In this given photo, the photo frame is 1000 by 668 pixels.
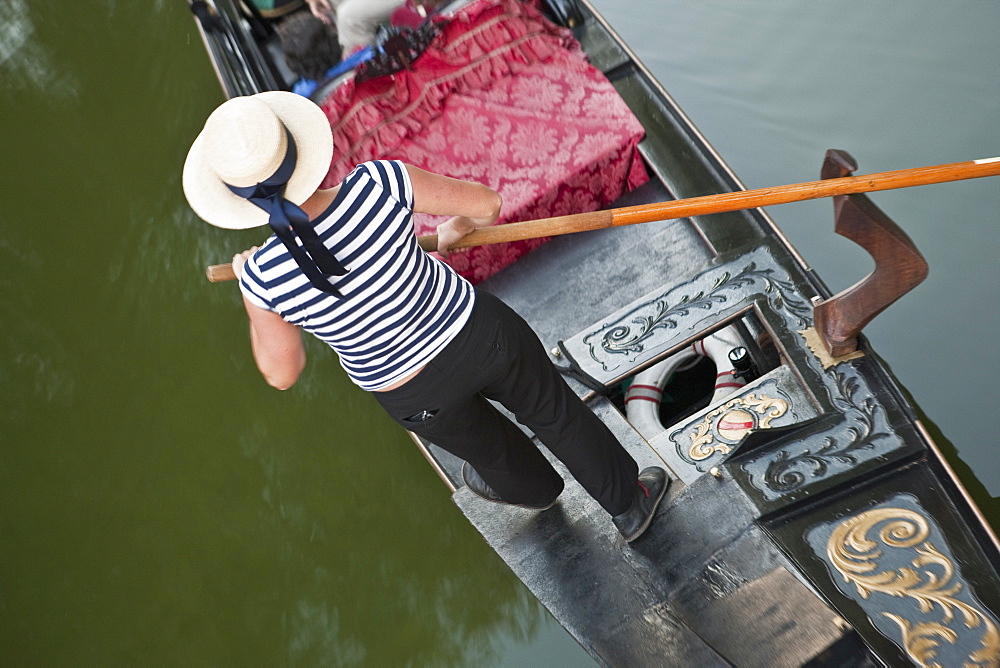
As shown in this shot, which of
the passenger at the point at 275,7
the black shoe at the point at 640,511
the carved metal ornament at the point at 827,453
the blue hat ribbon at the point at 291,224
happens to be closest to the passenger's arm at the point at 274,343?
the blue hat ribbon at the point at 291,224

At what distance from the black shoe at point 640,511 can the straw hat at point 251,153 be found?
0.87m

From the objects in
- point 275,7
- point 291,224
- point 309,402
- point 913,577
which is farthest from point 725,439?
point 275,7

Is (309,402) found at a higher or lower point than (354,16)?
lower

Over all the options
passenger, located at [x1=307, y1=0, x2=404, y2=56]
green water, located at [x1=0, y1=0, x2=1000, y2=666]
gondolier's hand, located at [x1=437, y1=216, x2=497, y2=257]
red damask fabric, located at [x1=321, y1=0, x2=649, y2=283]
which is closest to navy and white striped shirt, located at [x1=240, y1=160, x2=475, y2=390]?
gondolier's hand, located at [x1=437, y1=216, x2=497, y2=257]

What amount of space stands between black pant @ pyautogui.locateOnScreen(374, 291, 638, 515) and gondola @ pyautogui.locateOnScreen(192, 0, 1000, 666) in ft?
0.54

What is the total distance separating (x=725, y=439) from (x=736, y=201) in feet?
1.78

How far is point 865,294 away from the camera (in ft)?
5.04

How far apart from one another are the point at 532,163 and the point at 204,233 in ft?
5.36

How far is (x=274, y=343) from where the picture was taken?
120 centimetres

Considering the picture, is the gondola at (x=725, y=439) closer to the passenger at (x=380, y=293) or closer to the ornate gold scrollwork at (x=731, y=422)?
the ornate gold scrollwork at (x=731, y=422)

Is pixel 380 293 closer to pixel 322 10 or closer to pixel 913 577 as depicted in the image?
pixel 913 577

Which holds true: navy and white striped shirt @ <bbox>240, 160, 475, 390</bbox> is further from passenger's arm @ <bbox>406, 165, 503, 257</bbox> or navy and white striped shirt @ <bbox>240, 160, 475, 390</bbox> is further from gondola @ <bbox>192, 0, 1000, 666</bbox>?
gondola @ <bbox>192, 0, 1000, 666</bbox>

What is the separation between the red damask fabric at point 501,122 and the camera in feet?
6.83

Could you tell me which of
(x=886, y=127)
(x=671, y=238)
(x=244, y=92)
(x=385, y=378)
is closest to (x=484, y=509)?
(x=385, y=378)
